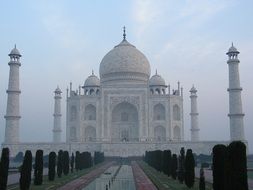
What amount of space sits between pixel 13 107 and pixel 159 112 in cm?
1170

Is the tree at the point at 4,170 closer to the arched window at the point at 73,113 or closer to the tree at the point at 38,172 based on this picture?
the tree at the point at 38,172

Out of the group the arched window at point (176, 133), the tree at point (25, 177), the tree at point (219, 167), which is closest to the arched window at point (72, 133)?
the arched window at point (176, 133)

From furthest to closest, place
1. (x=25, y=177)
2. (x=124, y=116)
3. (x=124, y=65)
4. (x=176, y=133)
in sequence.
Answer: (x=124, y=65), (x=124, y=116), (x=176, y=133), (x=25, y=177)

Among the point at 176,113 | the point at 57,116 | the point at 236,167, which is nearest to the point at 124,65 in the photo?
the point at 176,113

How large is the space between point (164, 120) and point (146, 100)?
2.19m

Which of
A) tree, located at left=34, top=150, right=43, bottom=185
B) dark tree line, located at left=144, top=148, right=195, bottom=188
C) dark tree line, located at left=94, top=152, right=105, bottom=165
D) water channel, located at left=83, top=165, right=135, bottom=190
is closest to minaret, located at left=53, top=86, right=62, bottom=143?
dark tree line, located at left=94, top=152, right=105, bottom=165

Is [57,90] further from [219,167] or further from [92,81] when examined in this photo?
[219,167]

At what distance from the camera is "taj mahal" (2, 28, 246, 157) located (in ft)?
95.0

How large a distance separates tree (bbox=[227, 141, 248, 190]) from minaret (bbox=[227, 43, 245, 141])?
2180cm

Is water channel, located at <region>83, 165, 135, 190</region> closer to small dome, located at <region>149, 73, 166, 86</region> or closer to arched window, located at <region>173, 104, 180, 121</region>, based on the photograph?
arched window, located at <region>173, 104, 180, 121</region>

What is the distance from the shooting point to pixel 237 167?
277 inches

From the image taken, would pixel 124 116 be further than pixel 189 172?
Yes

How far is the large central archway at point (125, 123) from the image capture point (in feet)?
108

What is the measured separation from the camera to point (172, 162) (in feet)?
45.5
